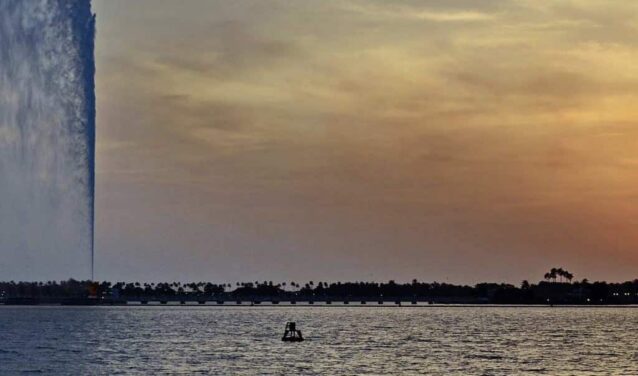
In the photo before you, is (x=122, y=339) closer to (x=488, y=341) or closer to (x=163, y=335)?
(x=163, y=335)

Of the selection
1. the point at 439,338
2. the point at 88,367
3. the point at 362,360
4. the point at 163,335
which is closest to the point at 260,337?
the point at 163,335

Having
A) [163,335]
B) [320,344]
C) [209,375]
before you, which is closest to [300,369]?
[209,375]

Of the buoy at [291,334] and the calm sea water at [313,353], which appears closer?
the calm sea water at [313,353]

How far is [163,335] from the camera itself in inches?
5955

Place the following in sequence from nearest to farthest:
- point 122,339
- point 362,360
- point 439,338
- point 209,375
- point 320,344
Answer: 1. point 209,375
2. point 362,360
3. point 320,344
4. point 122,339
5. point 439,338

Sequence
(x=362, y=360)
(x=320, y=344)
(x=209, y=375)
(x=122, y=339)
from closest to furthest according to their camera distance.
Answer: (x=209, y=375) < (x=362, y=360) < (x=320, y=344) < (x=122, y=339)

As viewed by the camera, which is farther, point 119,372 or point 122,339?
point 122,339

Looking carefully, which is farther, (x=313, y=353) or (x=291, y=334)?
(x=291, y=334)

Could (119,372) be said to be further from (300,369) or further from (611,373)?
(611,373)

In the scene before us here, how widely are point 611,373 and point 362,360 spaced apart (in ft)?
75.0

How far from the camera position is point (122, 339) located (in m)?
138

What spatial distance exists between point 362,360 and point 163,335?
54036 millimetres

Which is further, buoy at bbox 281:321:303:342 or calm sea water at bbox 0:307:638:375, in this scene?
buoy at bbox 281:321:303:342

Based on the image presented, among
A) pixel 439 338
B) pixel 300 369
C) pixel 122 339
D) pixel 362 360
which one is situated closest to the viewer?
pixel 300 369
